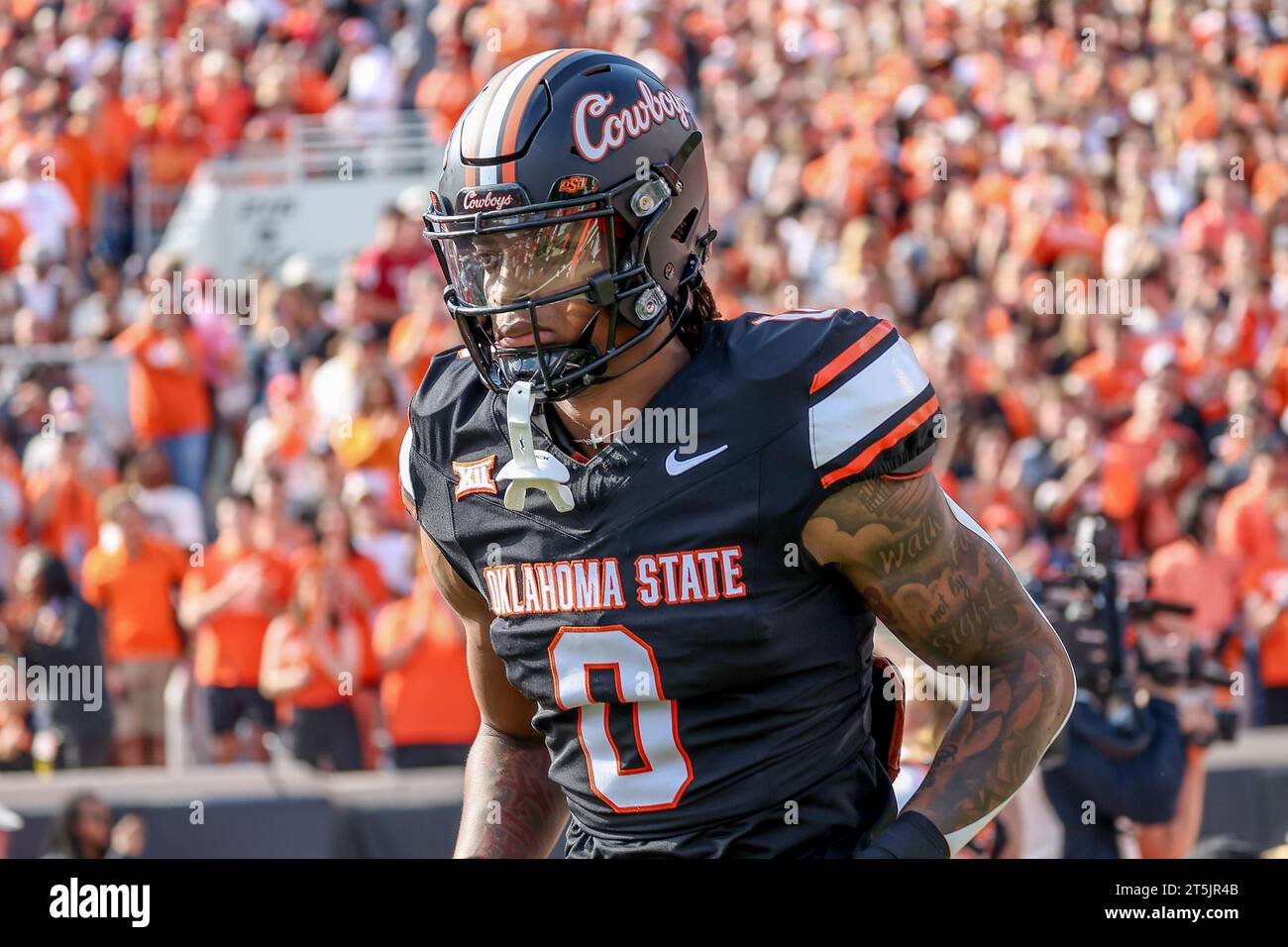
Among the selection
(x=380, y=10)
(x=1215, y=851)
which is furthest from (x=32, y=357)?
(x=1215, y=851)

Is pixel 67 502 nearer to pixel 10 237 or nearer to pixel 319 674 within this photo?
pixel 319 674

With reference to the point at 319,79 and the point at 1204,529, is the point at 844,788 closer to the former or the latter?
the point at 1204,529

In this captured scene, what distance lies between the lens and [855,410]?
8.34 ft

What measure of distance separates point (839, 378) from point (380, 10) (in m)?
11.5

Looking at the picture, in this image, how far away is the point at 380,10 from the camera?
13398mm

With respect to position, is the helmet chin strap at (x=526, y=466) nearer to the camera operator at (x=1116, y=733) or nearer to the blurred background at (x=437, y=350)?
the blurred background at (x=437, y=350)

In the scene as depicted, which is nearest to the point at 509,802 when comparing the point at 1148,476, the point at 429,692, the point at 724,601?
the point at 724,601

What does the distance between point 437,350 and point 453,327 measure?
263 mm

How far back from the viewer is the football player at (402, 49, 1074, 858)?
8.41 ft

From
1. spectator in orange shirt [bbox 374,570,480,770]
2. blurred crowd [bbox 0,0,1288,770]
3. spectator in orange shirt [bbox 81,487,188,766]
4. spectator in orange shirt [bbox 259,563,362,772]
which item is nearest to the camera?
spectator in orange shirt [bbox 374,570,480,770]

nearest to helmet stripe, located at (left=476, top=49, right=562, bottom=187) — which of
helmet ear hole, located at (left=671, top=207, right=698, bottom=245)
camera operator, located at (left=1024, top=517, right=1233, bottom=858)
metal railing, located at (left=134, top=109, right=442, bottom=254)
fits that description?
helmet ear hole, located at (left=671, top=207, right=698, bottom=245)

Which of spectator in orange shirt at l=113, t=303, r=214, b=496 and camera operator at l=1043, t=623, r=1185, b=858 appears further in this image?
spectator in orange shirt at l=113, t=303, r=214, b=496

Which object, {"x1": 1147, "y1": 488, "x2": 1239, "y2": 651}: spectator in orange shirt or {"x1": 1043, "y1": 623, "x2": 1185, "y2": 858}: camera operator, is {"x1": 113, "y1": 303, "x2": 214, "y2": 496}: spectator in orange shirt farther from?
{"x1": 1043, "y1": 623, "x2": 1185, "y2": 858}: camera operator
